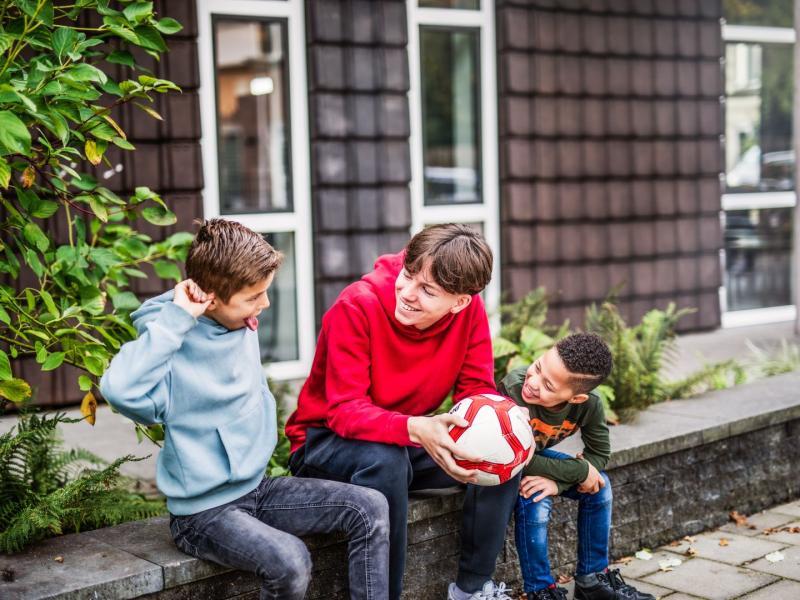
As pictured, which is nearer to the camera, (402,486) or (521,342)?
(402,486)

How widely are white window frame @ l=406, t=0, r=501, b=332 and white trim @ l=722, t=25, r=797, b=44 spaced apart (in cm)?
258

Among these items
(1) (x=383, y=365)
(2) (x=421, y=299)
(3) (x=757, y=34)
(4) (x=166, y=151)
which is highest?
(3) (x=757, y=34)

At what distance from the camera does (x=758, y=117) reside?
953cm

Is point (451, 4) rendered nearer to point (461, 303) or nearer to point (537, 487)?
point (461, 303)

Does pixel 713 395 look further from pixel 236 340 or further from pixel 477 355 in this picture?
pixel 236 340

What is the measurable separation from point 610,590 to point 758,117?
7.19 m

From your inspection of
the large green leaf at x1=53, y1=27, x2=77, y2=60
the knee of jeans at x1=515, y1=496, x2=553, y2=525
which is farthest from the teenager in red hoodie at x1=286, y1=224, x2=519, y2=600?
the large green leaf at x1=53, y1=27, x2=77, y2=60

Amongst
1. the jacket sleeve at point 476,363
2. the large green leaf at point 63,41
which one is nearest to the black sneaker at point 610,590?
the jacket sleeve at point 476,363

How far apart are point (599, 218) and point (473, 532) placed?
5.61m

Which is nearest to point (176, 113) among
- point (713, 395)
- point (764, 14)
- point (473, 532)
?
point (713, 395)

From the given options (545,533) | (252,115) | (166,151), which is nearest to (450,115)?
(252,115)

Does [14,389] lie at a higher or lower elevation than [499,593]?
higher

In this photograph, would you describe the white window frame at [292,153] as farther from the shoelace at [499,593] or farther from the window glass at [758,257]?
the window glass at [758,257]

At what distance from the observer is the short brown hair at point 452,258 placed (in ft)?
10.0
